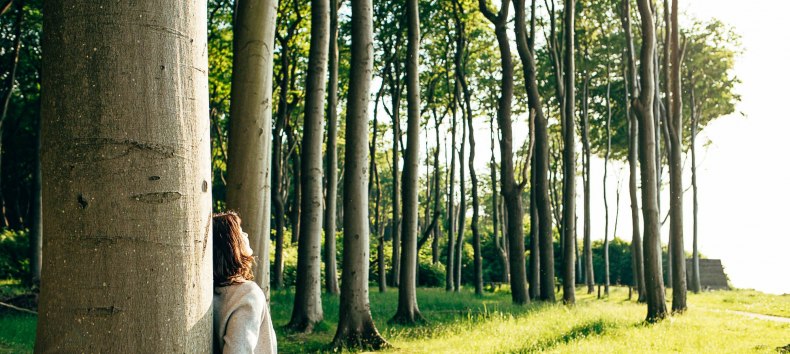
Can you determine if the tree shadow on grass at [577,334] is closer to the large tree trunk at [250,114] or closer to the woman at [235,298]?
the large tree trunk at [250,114]

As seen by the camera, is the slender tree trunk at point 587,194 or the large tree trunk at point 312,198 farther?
the slender tree trunk at point 587,194

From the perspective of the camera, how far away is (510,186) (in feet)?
52.2

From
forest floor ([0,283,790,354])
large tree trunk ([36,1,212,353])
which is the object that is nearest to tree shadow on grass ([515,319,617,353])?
forest floor ([0,283,790,354])

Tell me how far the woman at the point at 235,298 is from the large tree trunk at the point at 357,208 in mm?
6214

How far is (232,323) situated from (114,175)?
97cm

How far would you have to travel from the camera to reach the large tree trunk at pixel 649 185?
1239 centimetres

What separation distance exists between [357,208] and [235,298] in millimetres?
6714

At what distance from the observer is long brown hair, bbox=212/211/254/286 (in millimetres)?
2855

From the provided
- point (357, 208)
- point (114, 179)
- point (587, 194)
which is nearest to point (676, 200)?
point (357, 208)

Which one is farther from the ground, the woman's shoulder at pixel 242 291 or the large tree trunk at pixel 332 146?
Result: the large tree trunk at pixel 332 146

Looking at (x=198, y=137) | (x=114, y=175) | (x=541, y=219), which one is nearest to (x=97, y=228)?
(x=114, y=175)

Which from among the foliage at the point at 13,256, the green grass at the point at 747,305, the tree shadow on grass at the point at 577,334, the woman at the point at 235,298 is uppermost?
the woman at the point at 235,298

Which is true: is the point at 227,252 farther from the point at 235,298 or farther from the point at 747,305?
the point at 747,305

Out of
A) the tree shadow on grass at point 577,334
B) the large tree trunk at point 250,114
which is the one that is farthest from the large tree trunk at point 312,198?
the large tree trunk at point 250,114
